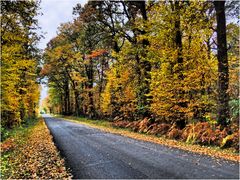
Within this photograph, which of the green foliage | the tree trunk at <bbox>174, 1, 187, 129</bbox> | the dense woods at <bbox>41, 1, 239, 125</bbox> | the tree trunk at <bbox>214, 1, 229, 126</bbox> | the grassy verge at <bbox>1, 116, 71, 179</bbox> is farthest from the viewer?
the tree trunk at <bbox>174, 1, 187, 129</bbox>

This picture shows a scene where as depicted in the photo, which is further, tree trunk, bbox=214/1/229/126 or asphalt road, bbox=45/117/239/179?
tree trunk, bbox=214/1/229/126

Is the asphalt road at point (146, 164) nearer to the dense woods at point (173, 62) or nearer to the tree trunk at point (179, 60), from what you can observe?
the dense woods at point (173, 62)

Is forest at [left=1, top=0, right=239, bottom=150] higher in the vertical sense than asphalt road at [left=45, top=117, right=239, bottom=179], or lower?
higher

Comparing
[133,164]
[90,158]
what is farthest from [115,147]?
[133,164]

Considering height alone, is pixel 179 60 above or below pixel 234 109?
above

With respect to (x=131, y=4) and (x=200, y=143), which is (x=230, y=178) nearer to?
(x=200, y=143)

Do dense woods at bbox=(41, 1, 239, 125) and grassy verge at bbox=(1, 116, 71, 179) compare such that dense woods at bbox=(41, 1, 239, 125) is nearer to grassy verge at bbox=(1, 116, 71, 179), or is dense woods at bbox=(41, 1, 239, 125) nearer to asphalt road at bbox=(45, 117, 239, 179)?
asphalt road at bbox=(45, 117, 239, 179)

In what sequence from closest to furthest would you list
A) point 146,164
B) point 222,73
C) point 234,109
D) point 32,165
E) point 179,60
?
point 146,164
point 32,165
point 234,109
point 222,73
point 179,60

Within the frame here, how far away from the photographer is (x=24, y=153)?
11.8m

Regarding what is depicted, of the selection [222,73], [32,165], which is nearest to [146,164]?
[32,165]

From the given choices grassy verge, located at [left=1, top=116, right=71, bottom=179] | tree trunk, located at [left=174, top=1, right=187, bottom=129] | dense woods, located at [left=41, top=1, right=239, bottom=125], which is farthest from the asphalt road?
tree trunk, located at [left=174, top=1, right=187, bottom=129]

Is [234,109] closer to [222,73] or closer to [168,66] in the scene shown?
[222,73]

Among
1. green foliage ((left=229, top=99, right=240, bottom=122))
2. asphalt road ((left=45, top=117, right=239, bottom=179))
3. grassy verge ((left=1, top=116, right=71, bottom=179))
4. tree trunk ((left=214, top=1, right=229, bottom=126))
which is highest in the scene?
tree trunk ((left=214, top=1, right=229, bottom=126))

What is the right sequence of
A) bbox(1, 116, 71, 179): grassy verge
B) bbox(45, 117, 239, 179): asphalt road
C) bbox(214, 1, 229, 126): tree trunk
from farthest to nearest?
bbox(214, 1, 229, 126): tree trunk < bbox(1, 116, 71, 179): grassy verge < bbox(45, 117, 239, 179): asphalt road
